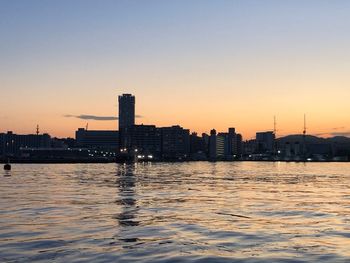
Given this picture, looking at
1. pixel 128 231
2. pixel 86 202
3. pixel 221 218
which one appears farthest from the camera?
pixel 86 202

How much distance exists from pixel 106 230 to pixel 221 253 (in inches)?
381

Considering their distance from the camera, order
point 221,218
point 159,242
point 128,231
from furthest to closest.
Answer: point 221,218 → point 128,231 → point 159,242

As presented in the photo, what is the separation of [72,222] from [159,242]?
1016 centimetres

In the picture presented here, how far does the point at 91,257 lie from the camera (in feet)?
77.7

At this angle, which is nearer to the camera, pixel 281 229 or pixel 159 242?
pixel 159 242

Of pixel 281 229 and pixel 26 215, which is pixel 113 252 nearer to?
pixel 281 229

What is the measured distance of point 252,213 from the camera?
42.9 metres

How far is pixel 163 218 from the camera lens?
3919 centimetres

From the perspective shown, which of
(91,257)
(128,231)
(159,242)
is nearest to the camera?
(91,257)

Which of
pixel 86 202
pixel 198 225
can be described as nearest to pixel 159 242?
pixel 198 225

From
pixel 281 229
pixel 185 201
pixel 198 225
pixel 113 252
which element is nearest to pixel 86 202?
pixel 185 201

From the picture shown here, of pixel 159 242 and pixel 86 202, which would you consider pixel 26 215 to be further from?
pixel 159 242

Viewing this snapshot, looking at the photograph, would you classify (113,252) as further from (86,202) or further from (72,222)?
(86,202)

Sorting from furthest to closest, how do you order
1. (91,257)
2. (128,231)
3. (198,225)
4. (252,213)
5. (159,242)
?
(252,213)
(198,225)
(128,231)
(159,242)
(91,257)
